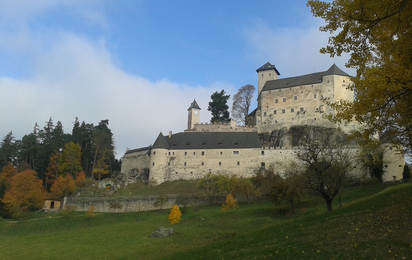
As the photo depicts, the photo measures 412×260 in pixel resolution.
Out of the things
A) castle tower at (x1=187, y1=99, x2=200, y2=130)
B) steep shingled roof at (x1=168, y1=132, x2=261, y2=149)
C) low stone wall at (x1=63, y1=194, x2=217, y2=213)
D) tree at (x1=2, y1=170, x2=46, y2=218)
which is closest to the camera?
low stone wall at (x1=63, y1=194, x2=217, y2=213)

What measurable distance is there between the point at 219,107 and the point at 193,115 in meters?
8.02

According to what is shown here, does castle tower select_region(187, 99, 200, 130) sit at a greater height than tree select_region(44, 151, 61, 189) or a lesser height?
greater

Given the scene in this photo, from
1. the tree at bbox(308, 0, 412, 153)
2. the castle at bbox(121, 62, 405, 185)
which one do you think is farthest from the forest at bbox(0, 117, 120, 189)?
the tree at bbox(308, 0, 412, 153)

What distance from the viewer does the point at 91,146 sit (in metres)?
61.9

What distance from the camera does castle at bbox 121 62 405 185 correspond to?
5050 cm

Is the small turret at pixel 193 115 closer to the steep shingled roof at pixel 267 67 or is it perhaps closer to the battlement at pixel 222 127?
the battlement at pixel 222 127

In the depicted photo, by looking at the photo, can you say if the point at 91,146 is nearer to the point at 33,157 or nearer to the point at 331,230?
the point at 33,157

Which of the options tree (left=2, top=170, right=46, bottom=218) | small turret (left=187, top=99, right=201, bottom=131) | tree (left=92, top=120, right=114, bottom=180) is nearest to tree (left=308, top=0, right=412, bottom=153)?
tree (left=2, top=170, right=46, bottom=218)

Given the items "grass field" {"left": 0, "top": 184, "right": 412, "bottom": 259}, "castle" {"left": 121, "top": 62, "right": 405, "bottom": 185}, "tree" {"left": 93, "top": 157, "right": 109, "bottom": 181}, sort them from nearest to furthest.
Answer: "grass field" {"left": 0, "top": 184, "right": 412, "bottom": 259}
"castle" {"left": 121, "top": 62, "right": 405, "bottom": 185}
"tree" {"left": 93, "top": 157, "right": 109, "bottom": 181}

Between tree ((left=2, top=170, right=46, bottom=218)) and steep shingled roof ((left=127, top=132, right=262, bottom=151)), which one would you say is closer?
tree ((left=2, top=170, right=46, bottom=218))

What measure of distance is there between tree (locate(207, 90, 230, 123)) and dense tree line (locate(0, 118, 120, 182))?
24.3 m

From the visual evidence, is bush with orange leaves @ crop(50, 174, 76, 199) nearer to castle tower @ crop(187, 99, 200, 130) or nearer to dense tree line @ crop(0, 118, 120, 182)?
dense tree line @ crop(0, 118, 120, 182)

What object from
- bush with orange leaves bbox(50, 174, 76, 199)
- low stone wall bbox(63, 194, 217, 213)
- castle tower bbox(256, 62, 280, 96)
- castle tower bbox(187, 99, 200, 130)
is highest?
castle tower bbox(256, 62, 280, 96)

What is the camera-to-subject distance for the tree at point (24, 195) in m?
40.5
